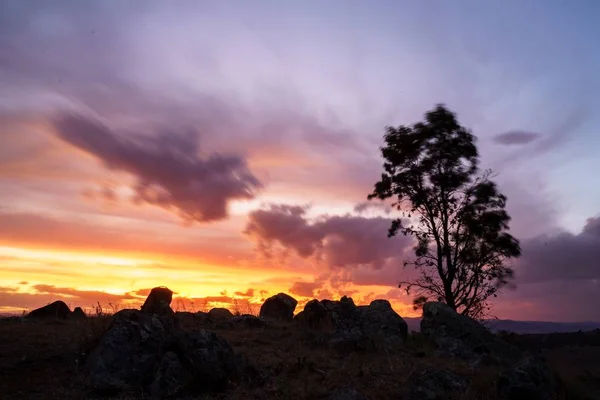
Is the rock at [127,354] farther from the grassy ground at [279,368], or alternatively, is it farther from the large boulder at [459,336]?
A: the large boulder at [459,336]

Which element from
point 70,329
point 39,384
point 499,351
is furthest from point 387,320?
point 39,384

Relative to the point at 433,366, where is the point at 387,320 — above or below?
above

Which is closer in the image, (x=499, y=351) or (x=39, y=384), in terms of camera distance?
(x=39, y=384)

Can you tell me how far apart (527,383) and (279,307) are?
14765 mm

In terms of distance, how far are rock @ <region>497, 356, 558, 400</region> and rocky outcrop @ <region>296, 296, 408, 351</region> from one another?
583 centimetres

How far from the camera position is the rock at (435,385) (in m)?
12.0

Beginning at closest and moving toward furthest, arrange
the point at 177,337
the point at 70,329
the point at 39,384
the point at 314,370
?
1. the point at 39,384
2. the point at 177,337
3. the point at 314,370
4. the point at 70,329

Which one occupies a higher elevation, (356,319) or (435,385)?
(356,319)

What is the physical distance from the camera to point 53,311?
2230 centimetres

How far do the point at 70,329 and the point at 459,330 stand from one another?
15084 millimetres

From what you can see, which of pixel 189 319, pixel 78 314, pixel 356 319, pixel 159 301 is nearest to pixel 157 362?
pixel 189 319

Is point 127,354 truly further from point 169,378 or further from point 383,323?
point 383,323

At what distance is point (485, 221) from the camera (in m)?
29.2

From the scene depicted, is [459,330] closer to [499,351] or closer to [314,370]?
[499,351]
